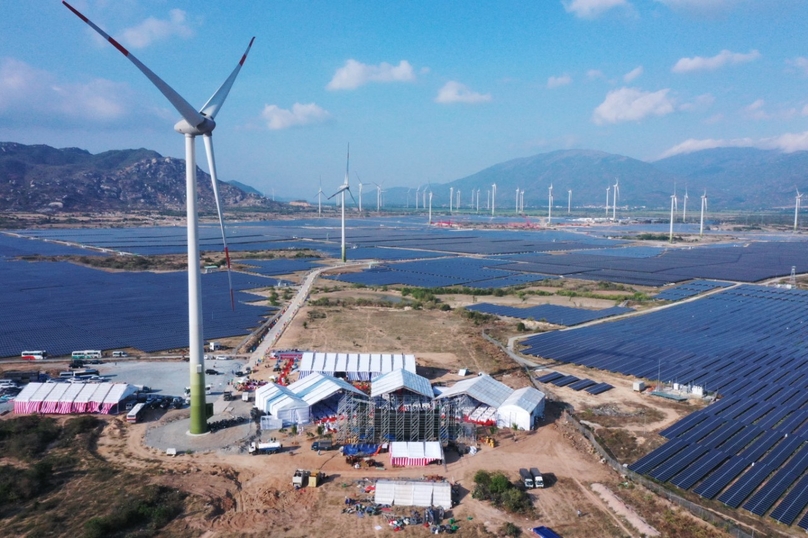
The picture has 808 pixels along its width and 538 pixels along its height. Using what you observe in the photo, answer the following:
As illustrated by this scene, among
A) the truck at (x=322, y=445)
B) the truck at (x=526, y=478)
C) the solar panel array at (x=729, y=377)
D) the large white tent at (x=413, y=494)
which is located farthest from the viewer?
the truck at (x=322, y=445)

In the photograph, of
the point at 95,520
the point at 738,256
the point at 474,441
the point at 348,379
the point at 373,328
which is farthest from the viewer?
the point at 738,256

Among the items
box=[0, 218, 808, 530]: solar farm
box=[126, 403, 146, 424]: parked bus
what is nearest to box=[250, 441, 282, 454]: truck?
box=[126, 403, 146, 424]: parked bus

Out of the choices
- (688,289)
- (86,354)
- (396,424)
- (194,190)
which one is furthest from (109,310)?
(688,289)

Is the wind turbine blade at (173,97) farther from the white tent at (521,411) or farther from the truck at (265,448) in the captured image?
the white tent at (521,411)

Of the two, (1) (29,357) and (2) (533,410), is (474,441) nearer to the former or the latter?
(2) (533,410)

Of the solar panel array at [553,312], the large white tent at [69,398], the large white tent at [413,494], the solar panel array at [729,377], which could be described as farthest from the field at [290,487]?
the solar panel array at [553,312]

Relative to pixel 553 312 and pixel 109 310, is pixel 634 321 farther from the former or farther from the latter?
pixel 109 310

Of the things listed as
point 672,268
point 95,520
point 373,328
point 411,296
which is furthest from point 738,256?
point 95,520

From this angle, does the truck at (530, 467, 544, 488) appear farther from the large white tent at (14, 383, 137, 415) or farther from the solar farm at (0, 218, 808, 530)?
the large white tent at (14, 383, 137, 415)
